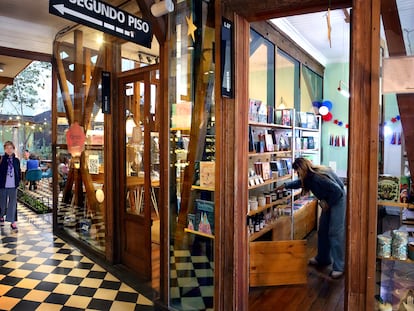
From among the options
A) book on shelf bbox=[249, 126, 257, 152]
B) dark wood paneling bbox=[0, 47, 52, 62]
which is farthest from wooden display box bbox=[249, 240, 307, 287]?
dark wood paneling bbox=[0, 47, 52, 62]

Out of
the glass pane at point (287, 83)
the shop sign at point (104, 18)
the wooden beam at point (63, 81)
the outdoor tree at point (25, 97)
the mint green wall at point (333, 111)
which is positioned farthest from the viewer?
the outdoor tree at point (25, 97)

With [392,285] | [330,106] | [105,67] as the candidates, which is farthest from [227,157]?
[330,106]

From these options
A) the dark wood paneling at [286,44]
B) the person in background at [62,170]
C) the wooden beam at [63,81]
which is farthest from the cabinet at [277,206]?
the person in background at [62,170]

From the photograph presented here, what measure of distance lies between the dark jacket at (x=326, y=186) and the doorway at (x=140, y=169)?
182 cm

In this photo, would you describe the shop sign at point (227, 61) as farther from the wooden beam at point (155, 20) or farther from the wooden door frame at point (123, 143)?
the wooden door frame at point (123, 143)

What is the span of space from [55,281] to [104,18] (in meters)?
3.05

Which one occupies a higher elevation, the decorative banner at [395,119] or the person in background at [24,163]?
the decorative banner at [395,119]

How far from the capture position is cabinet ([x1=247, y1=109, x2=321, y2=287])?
3.48 meters

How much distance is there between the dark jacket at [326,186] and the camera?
3.85 metres

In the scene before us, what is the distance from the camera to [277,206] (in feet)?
14.5

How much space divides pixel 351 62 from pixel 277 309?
7.65 feet

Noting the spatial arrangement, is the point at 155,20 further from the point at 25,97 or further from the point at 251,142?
the point at 25,97

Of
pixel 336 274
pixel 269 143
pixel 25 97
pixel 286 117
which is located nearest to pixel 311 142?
pixel 286 117

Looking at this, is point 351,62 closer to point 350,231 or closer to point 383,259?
point 350,231
